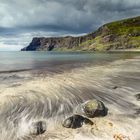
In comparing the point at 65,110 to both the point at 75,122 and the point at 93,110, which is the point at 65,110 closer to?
the point at 93,110

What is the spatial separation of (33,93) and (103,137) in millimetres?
9106

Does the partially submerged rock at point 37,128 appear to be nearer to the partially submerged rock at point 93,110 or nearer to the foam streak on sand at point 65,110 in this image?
the foam streak on sand at point 65,110

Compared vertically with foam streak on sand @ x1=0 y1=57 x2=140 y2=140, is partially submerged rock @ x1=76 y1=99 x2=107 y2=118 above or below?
above

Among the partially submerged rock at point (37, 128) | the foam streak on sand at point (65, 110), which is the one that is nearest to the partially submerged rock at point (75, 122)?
the foam streak on sand at point (65, 110)

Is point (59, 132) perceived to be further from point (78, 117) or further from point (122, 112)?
point (122, 112)

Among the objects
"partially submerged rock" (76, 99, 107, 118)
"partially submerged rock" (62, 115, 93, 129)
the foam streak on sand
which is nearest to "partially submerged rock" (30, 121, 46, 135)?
the foam streak on sand

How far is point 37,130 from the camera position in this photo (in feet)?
36.5

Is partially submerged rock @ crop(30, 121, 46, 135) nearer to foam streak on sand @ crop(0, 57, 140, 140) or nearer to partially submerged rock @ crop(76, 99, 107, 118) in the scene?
foam streak on sand @ crop(0, 57, 140, 140)

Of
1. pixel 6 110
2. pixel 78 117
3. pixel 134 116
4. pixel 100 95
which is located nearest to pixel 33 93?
pixel 6 110

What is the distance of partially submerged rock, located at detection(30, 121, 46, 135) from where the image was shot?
11.1m

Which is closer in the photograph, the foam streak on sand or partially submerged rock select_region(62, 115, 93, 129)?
the foam streak on sand

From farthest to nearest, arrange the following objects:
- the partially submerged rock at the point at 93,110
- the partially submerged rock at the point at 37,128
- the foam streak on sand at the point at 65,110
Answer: the partially submerged rock at the point at 93,110 < the partially submerged rock at the point at 37,128 < the foam streak on sand at the point at 65,110

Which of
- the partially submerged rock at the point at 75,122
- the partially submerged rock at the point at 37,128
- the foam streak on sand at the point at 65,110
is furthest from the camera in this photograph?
the partially submerged rock at the point at 75,122

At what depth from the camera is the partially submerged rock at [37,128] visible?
436 inches
